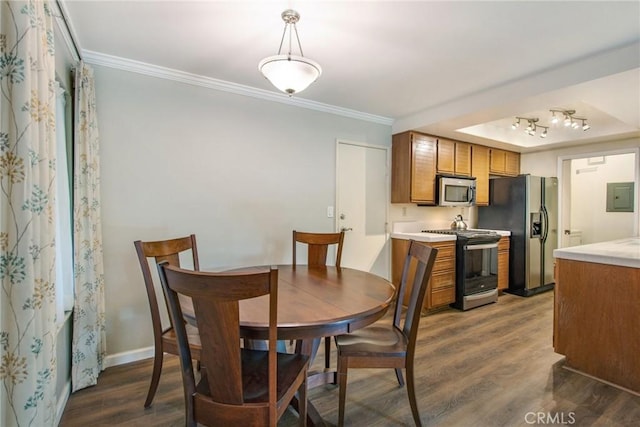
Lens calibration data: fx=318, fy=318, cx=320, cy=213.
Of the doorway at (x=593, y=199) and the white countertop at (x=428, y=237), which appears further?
the doorway at (x=593, y=199)

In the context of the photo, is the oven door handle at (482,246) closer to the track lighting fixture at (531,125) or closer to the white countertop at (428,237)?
the white countertop at (428,237)

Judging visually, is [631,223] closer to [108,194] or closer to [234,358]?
[234,358]

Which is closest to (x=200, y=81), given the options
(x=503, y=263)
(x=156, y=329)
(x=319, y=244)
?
(x=319, y=244)

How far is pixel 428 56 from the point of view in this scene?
2.28m

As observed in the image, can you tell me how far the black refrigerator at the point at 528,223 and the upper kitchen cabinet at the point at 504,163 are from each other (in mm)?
202

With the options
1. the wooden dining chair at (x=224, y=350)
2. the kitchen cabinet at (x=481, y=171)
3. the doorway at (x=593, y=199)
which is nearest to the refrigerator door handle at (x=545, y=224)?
the doorway at (x=593, y=199)

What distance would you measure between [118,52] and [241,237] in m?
1.68

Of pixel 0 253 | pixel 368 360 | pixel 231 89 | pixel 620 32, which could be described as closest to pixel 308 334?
pixel 368 360

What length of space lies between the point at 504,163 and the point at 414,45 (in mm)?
3504

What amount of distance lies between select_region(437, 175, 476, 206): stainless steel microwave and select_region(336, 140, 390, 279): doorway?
2.21 ft

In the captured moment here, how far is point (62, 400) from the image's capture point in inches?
73.9

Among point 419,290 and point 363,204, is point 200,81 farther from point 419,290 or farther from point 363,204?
point 419,290

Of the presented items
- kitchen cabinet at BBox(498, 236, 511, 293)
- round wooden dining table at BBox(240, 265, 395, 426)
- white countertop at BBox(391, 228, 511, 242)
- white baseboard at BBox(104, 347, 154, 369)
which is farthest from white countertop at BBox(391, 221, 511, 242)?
white baseboard at BBox(104, 347, 154, 369)

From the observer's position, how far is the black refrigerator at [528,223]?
4.31 m
